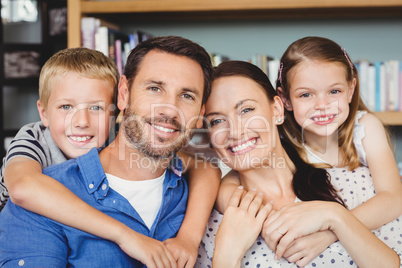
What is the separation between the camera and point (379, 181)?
1.32m

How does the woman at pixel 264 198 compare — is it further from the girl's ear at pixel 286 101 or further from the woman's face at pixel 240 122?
the girl's ear at pixel 286 101

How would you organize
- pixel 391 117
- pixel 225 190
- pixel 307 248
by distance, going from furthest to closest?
pixel 391 117, pixel 225 190, pixel 307 248

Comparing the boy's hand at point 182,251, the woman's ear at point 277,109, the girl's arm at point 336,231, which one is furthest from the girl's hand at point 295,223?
the woman's ear at point 277,109

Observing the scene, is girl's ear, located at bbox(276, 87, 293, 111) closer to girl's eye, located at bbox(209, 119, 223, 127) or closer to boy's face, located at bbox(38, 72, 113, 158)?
girl's eye, located at bbox(209, 119, 223, 127)

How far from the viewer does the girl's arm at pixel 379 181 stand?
3.98 ft

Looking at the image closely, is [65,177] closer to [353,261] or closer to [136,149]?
[136,149]

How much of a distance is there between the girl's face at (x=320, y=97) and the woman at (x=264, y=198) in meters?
0.16

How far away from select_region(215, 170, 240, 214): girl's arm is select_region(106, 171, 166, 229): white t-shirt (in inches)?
8.3

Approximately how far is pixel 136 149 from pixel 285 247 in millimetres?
527

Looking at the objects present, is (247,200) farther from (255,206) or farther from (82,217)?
(82,217)

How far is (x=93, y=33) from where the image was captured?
225 centimetres

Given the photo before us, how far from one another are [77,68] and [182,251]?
29.5 inches

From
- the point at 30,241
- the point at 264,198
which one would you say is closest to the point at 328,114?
the point at 264,198

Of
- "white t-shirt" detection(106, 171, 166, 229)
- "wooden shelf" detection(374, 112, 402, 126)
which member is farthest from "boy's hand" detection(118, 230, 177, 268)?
"wooden shelf" detection(374, 112, 402, 126)
